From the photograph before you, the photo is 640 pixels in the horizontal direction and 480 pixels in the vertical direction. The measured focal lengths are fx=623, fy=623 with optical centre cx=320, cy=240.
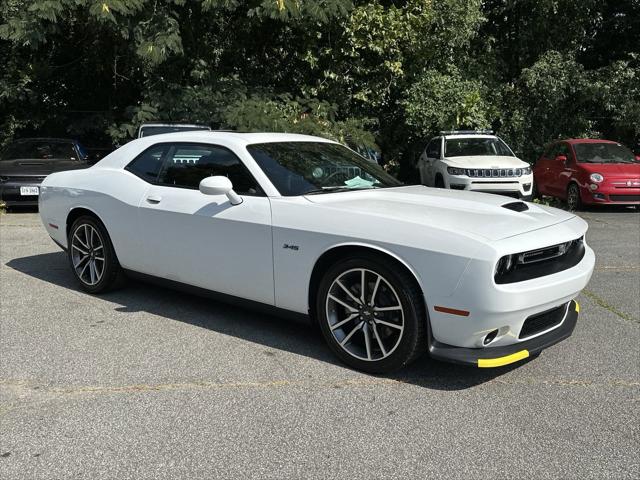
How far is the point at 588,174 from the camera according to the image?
12.0 m

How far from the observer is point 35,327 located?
4730 mm

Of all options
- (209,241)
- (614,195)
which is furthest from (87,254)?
(614,195)

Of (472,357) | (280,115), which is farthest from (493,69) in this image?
(472,357)

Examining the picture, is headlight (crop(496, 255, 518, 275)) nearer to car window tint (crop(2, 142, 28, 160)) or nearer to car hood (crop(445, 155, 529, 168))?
car hood (crop(445, 155, 529, 168))

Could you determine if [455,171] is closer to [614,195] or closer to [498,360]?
[614,195]

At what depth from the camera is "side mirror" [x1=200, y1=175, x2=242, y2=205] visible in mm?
4250

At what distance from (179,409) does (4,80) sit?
46.3 ft

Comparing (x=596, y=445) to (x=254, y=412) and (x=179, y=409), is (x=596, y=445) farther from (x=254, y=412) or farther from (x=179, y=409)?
(x=179, y=409)

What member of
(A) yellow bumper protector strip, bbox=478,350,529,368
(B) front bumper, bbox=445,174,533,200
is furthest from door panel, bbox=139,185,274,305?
(B) front bumper, bbox=445,174,533,200

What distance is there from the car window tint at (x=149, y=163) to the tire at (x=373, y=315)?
1995mm

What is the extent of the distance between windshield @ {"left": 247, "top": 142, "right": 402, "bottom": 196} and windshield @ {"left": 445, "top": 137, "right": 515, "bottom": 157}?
8106mm

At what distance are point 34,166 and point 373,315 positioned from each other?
9.60 meters

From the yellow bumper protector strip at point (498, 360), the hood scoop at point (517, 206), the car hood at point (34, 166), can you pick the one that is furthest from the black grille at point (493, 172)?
the yellow bumper protector strip at point (498, 360)

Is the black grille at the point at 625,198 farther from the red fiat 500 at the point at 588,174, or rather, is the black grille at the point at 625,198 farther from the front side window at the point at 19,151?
the front side window at the point at 19,151
